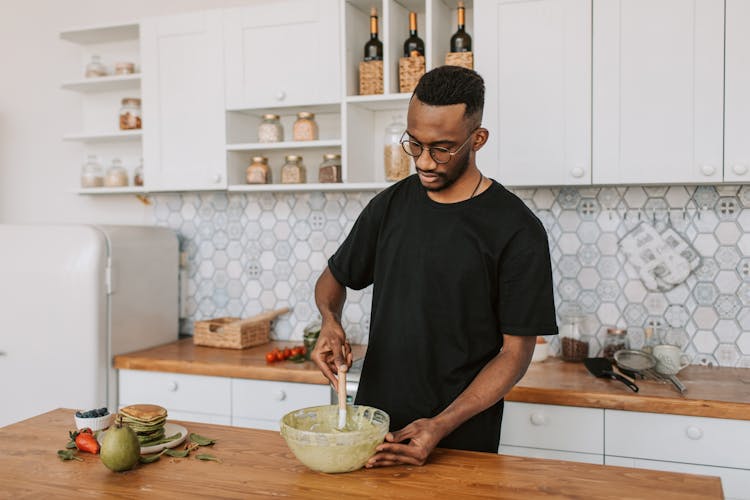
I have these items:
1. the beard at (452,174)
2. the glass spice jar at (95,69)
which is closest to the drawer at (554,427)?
the beard at (452,174)

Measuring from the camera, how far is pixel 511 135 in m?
2.80

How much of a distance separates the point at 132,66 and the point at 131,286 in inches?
44.9

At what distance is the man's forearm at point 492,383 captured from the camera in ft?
5.51

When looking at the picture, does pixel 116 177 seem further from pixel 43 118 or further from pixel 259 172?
pixel 259 172

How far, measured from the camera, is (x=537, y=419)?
2.57m

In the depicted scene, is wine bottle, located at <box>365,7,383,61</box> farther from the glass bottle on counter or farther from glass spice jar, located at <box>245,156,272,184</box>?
glass spice jar, located at <box>245,156,272,184</box>

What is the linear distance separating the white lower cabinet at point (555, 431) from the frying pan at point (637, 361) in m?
0.30

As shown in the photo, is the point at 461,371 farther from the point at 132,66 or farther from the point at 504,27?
the point at 132,66

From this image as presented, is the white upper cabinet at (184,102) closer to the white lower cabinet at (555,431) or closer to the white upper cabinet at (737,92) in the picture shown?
the white lower cabinet at (555,431)

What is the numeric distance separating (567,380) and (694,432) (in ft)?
1.51

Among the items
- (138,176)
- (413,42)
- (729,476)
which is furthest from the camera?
(138,176)

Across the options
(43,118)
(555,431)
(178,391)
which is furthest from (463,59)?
(43,118)

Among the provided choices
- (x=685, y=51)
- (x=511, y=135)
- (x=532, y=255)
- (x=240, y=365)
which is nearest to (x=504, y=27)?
(x=511, y=135)

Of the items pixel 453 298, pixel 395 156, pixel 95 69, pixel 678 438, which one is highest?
pixel 95 69
